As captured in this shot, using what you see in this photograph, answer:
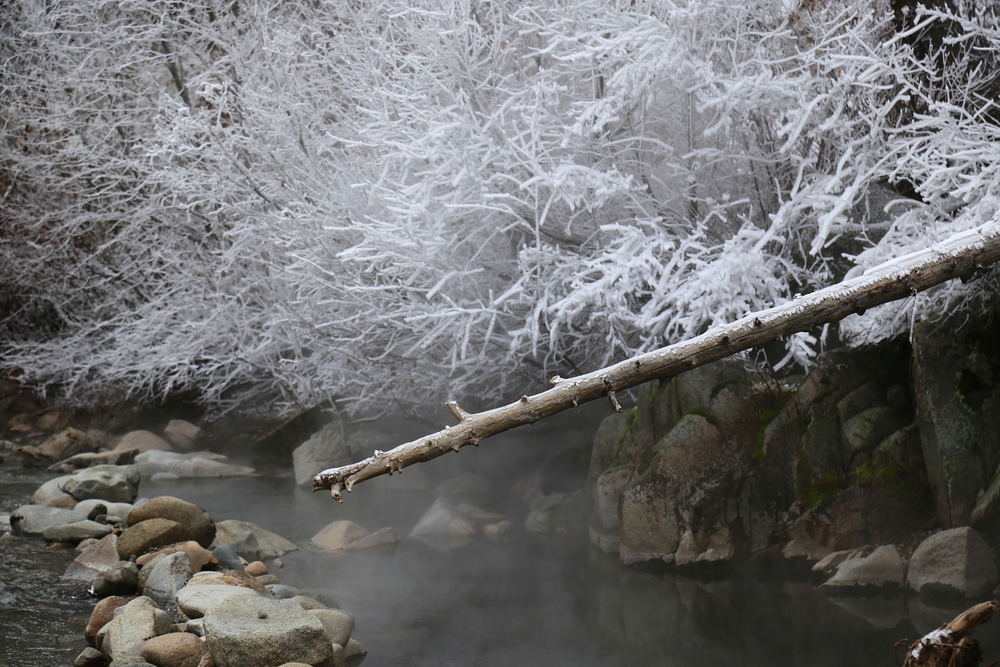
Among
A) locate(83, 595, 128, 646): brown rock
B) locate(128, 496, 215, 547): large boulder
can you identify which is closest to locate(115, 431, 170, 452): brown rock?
locate(128, 496, 215, 547): large boulder

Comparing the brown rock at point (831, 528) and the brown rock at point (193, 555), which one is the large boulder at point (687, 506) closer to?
the brown rock at point (831, 528)

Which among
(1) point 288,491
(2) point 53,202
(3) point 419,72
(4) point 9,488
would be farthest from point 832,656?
(2) point 53,202

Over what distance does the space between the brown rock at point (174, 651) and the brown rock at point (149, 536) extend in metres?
2.54

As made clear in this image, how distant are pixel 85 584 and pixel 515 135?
19.1 ft

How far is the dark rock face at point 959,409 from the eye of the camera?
752 cm

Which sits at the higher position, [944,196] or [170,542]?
[944,196]

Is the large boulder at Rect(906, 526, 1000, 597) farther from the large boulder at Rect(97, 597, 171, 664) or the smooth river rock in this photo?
the large boulder at Rect(97, 597, 171, 664)

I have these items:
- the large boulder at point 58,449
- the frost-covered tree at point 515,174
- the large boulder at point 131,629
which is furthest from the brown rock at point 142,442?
the large boulder at point 131,629

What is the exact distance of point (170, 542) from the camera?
8.25 meters

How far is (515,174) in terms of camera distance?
949 cm

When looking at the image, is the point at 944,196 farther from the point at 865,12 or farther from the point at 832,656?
the point at 832,656

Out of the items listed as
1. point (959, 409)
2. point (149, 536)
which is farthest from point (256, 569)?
point (959, 409)

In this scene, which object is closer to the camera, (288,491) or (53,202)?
(288,491)

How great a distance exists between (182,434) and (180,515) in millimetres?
7253
